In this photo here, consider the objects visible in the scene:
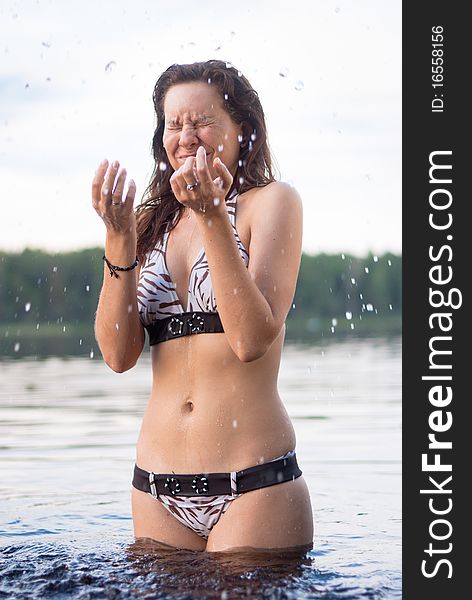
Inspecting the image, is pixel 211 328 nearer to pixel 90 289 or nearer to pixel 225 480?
pixel 225 480

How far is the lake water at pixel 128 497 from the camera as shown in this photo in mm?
3578

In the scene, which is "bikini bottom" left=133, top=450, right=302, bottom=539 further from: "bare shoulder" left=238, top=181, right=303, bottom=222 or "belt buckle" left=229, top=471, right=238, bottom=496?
"bare shoulder" left=238, top=181, right=303, bottom=222

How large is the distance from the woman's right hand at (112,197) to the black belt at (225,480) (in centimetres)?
92

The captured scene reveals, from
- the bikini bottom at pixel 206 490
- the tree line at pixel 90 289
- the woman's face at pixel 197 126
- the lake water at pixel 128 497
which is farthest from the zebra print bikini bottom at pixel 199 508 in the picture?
the tree line at pixel 90 289

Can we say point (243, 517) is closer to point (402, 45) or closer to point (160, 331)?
point (160, 331)

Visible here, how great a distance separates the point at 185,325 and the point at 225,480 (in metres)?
0.57

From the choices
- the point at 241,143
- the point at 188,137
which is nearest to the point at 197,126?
the point at 188,137

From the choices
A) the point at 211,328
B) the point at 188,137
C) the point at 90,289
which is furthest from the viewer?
the point at 90,289

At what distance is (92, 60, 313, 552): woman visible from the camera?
11.6 ft

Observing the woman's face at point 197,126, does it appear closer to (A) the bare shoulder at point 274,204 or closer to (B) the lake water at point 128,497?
(A) the bare shoulder at point 274,204

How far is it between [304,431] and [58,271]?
37402 millimetres

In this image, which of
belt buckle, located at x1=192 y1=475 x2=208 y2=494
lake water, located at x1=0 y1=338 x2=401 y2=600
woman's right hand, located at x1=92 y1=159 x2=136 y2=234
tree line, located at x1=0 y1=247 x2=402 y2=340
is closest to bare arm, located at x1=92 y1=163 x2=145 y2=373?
woman's right hand, located at x1=92 y1=159 x2=136 y2=234

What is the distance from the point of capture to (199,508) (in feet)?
12.2

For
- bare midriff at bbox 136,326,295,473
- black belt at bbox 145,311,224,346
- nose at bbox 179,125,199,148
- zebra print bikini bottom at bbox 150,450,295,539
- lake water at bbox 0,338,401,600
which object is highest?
nose at bbox 179,125,199,148
